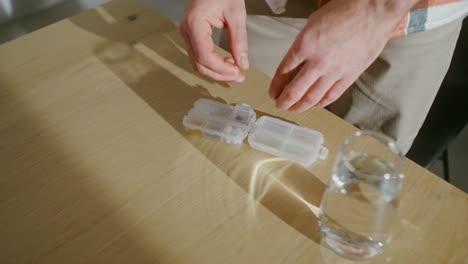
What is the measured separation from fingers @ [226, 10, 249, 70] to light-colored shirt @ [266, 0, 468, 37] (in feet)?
0.36

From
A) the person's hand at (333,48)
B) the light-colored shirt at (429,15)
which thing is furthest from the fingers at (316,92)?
the light-colored shirt at (429,15)

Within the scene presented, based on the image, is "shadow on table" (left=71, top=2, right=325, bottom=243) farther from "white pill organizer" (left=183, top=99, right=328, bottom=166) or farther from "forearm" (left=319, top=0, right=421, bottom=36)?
"forearm" (left=319, top=0, right=421, bottom=36)

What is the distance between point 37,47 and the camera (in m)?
0.64

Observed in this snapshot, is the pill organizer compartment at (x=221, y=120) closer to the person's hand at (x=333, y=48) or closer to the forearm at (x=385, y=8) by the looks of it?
the person's hand at (x=333, y=48)

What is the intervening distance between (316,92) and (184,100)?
171mm

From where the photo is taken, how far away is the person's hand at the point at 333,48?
1.51ft

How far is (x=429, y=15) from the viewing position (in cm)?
55

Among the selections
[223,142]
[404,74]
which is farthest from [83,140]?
[404,74]

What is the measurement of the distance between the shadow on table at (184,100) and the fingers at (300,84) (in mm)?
70

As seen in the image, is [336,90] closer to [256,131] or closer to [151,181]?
[256,131]

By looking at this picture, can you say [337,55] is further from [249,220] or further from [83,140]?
[83,140]

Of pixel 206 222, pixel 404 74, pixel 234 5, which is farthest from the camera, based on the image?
pixel 404 74

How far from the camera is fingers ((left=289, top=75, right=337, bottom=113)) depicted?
0.47 meters

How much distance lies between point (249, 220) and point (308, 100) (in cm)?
14
